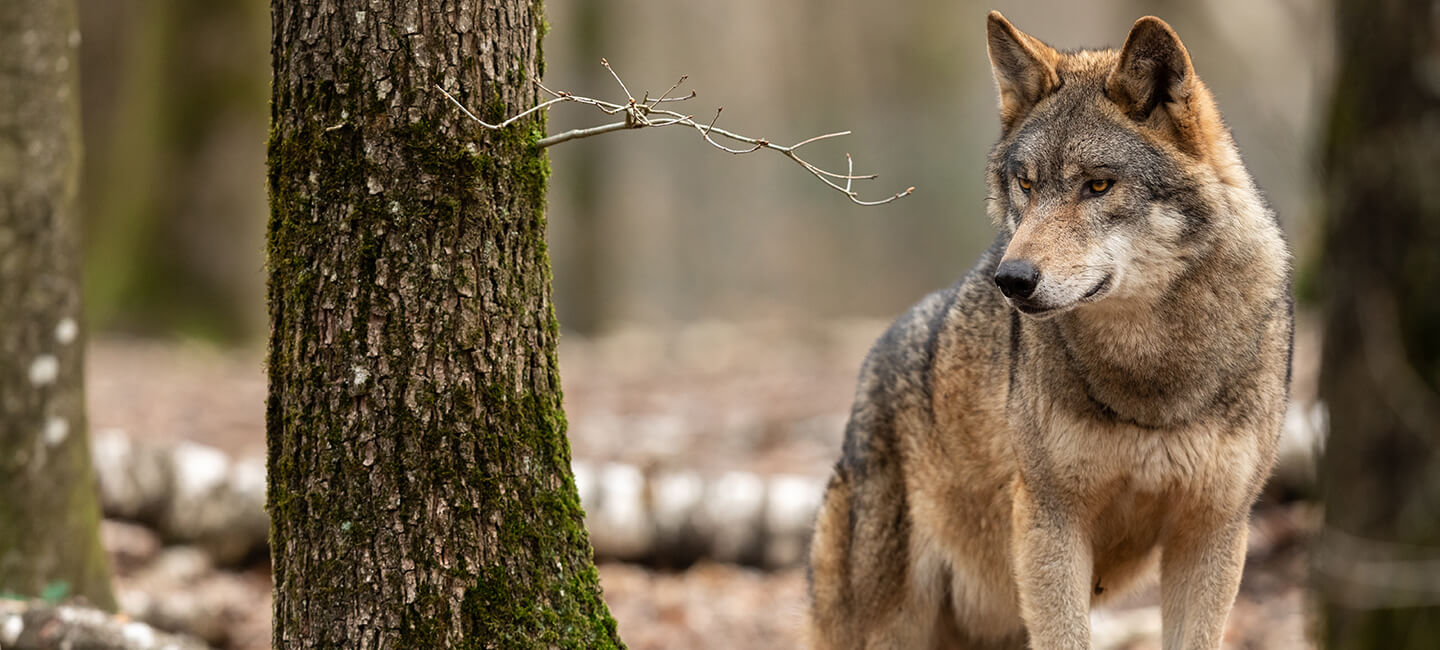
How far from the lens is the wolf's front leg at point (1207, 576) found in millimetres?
4141

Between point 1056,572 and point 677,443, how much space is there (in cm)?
565

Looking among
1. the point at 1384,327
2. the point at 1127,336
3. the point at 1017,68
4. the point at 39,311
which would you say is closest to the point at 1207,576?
the point at 1127,336

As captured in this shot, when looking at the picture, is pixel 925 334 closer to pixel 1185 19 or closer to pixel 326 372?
pixel 326 372

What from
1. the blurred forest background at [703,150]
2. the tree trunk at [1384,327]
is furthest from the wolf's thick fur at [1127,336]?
the blurred forest background at [703,150]

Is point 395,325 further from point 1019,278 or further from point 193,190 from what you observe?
point 193,190

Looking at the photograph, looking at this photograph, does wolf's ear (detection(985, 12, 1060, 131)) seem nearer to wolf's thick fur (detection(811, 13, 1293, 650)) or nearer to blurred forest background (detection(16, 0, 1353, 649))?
wolf's thick fur (detection(811, 13, 1293, 650))

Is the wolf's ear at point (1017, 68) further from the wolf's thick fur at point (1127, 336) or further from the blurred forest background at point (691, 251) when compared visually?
the blurred forest background at point (691, 251)

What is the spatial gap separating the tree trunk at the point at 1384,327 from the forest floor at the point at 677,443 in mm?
259

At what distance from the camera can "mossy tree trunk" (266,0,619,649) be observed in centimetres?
325

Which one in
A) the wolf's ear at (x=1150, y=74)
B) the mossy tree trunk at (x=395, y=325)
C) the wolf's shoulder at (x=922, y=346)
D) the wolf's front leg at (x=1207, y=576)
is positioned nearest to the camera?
the mossy tree trunk at (x=395, y=325)

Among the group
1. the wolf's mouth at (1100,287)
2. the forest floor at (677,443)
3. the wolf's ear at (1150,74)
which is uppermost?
the wolf's ear at (1150,74)

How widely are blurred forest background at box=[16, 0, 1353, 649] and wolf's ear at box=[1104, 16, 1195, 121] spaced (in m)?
0.55

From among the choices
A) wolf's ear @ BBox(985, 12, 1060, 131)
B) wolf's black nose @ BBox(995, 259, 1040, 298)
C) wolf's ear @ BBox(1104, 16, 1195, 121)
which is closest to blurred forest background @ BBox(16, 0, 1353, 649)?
wolf's ear @ BBox(1104, 16, 1195, 121)

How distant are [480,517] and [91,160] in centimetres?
1762
